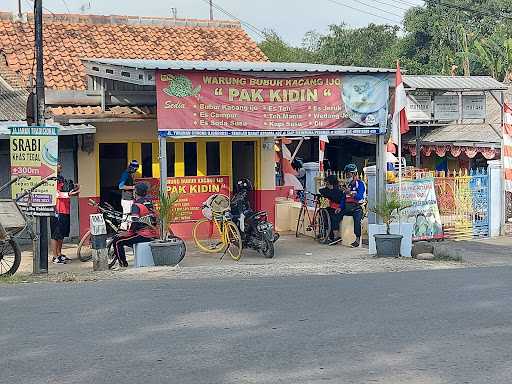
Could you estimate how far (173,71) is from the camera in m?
14.7

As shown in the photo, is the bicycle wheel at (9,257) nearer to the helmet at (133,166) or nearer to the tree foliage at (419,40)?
the helmet at (133,166)

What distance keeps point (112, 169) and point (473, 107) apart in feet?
40.2

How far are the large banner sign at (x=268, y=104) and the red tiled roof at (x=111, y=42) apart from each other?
13.3 ft

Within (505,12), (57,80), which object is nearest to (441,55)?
(505,12)

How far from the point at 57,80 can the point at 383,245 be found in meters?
7.85

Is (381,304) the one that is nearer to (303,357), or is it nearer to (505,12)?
(303,357)

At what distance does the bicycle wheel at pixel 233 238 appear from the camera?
→ 15750mm

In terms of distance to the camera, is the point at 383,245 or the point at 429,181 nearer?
the point at 383,245

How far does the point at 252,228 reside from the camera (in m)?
16.0

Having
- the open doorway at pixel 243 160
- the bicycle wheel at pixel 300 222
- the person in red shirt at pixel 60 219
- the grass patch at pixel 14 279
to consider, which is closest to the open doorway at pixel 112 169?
the person in red shirt at pixel 60 219

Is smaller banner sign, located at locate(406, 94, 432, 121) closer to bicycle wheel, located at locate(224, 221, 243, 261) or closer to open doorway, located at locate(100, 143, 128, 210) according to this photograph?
open doorway, located at locate(100, 143, 128, 210)

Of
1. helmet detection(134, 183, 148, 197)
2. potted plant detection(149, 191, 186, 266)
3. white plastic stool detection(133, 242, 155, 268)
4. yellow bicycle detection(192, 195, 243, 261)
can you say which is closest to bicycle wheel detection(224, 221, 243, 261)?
yellow bicycle detection(192, 195, 243, 261)

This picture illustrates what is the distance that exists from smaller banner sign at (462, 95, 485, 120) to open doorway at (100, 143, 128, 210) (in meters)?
11.8

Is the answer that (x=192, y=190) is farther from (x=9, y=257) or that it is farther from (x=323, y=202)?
(x=9, y=257)
